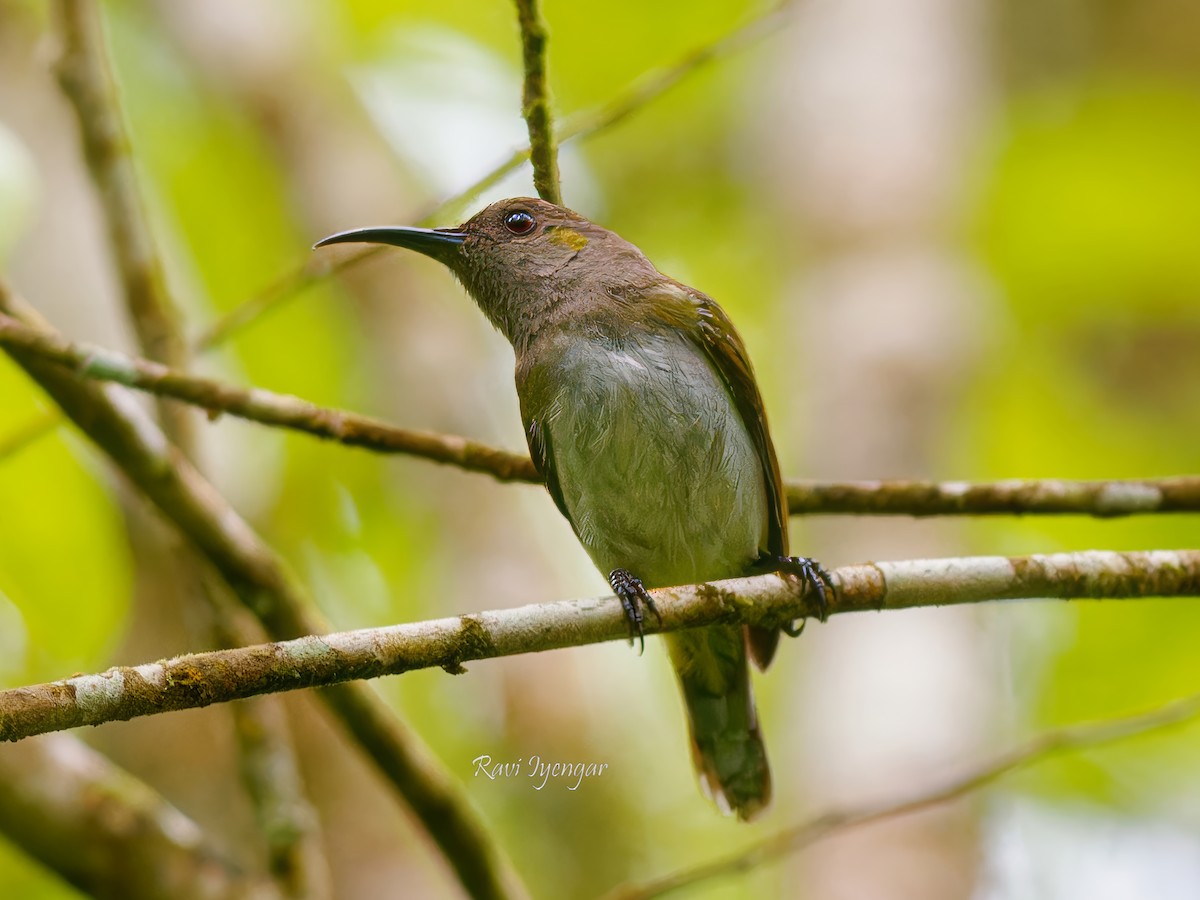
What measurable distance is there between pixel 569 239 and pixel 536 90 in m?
1.44

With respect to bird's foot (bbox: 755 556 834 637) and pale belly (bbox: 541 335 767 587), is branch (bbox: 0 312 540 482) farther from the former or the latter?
bird's foot (bbox: 755 556 834 637)

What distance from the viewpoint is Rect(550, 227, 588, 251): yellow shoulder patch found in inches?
205

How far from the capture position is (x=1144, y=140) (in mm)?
8930

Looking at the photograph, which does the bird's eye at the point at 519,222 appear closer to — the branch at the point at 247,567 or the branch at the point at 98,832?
the branch at the point at 247,567

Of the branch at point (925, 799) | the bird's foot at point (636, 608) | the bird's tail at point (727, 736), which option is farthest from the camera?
the bird's tail at point (727, 736)

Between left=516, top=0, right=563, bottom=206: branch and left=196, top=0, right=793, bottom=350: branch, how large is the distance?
149mm

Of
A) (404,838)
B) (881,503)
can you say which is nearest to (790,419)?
(404,838)

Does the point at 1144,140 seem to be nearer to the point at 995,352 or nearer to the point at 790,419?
the point at 995,352

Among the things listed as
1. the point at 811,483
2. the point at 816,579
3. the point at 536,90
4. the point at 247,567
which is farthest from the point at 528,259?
the point at 816,579

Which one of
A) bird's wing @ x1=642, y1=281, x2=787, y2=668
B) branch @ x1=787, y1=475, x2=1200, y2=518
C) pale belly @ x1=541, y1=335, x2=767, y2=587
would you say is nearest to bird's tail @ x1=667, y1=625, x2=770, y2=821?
bird's wing @ x1=642, y1=281, x2=787, y2=668

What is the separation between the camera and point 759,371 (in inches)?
401

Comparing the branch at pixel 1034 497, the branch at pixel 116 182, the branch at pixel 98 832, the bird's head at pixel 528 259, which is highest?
the branch at pixel 116 182

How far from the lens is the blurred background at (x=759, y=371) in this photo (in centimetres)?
629

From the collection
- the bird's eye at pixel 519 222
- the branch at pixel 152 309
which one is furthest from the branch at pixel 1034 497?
the branch at pixel 152 309
